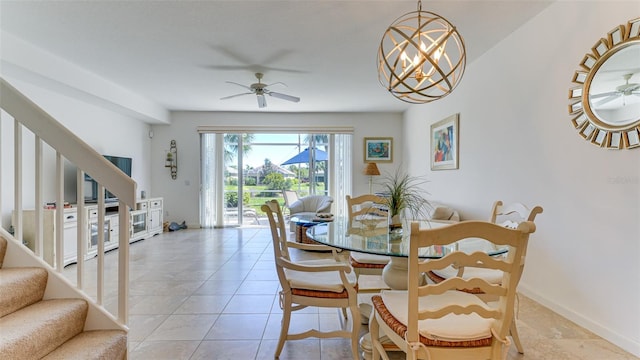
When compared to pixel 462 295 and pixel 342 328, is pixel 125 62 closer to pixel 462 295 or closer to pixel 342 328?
pixel 342 328

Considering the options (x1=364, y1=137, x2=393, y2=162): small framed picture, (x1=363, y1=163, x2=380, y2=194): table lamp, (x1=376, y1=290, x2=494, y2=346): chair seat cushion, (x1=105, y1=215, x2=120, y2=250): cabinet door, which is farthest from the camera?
(x1=364, y1=137, x2=393, y2=162): small framed picture

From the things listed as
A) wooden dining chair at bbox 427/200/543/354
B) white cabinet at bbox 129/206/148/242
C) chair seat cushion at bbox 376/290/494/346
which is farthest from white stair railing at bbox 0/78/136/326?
white cabinet at bbox 129/206/148/242

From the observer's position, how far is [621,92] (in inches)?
72.8

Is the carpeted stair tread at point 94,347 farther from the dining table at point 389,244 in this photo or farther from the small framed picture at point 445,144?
the small framed picture at point 445,144

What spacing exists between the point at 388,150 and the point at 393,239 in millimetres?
4730

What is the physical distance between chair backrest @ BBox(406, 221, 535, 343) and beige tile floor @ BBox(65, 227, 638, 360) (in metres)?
0.82

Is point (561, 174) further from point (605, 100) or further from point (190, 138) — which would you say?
point (190, 138)

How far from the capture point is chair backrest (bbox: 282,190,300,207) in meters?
5.96

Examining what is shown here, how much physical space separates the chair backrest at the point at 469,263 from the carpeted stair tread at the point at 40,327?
1601 millimetres

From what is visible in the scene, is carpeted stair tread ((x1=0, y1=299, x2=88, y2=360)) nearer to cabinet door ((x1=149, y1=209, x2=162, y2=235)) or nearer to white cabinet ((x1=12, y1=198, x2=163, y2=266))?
white cabinet ((x1=12, y1=198, x2=163, y2=266))

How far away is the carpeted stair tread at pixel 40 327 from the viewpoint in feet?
4.00

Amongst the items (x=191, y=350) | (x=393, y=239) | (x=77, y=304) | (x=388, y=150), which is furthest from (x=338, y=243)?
(x=388, y=150)

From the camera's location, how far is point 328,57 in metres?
3.44

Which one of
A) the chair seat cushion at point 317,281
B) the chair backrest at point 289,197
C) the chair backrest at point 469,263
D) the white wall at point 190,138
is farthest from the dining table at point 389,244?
the white wall at point 190,138
